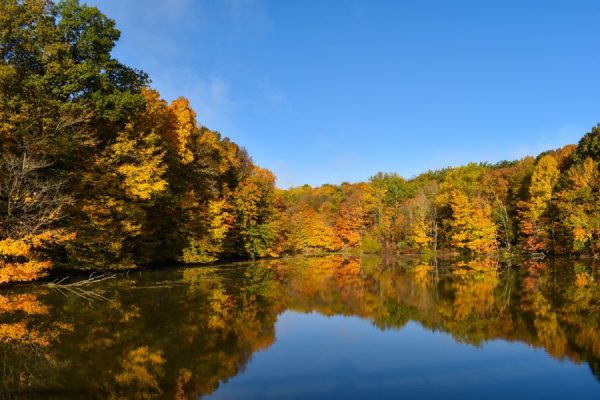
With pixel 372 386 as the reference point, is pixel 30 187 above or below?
above

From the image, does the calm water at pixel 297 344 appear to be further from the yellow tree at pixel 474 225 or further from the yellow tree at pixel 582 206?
the yellow tree at pixel 474 225

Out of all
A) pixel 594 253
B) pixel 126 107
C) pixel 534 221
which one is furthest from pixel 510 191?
pixel 126 107

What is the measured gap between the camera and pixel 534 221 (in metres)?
45.6

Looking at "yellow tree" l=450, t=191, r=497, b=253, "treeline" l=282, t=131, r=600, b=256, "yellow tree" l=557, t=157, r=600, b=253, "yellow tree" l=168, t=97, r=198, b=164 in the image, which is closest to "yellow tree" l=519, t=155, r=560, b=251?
"treeline" l=282, t=131, r=600, b=256

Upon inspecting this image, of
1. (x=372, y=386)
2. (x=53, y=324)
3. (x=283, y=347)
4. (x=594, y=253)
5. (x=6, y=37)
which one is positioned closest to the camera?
(x=372, y=386)

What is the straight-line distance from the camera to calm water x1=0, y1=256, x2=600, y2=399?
24.1ft

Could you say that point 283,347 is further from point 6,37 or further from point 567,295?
point 6,37

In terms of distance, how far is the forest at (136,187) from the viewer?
18266mm

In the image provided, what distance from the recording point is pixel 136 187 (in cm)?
2266

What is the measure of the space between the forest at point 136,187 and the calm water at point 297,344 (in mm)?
3733

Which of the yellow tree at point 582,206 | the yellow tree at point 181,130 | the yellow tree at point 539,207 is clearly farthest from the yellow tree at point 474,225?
the yellow tree at point 181,130

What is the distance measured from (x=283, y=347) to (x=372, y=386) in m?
3.30

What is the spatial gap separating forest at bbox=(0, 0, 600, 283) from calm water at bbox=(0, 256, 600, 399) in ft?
12.2

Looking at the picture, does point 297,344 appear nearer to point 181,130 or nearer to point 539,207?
point 181,130
